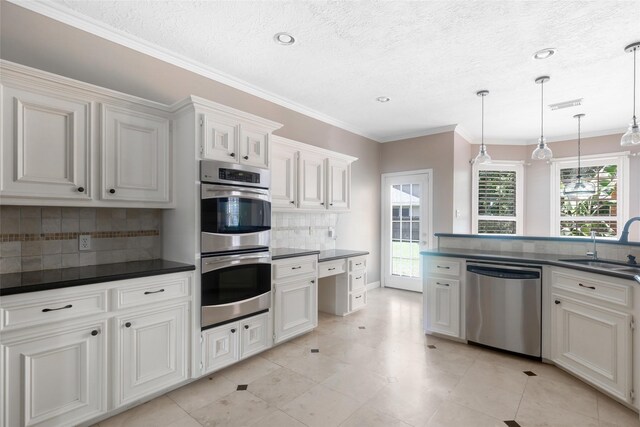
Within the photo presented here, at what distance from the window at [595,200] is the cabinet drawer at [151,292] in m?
6.48

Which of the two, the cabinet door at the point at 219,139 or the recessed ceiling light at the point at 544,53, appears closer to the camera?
the cabinet door at the point at 219,139

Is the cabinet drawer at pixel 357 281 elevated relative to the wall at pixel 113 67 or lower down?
lower down

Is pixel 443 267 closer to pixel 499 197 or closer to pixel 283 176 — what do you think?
pixel 283 176

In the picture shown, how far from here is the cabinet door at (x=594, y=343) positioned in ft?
6.96

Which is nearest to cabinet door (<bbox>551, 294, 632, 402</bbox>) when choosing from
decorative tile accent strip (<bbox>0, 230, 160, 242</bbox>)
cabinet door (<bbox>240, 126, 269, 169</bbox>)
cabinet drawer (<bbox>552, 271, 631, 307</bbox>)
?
cabinet drawer (<bbox>552, 271, 631, 307</bbox>)

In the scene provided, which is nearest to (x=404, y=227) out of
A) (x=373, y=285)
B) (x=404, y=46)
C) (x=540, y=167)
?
(x=373, y=285)

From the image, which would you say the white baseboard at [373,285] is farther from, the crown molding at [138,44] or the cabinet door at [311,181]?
the crown molding at [138,44]

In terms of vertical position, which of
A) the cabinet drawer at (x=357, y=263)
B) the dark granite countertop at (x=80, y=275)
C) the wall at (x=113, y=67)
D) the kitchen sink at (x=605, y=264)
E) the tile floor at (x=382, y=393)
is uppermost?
the wall at (x=113, y=67)

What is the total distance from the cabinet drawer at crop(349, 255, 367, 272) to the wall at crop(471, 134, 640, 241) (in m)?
3.51

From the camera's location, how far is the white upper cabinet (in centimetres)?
345

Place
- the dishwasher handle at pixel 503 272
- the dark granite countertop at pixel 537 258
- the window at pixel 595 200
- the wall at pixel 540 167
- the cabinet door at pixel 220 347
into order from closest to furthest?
the dark granite countertop at pixel 537 258, the cabinet door at pixel 220 347, the dishwasher handle at pixel 503 272, the window at pixel 595 200, the wall at pixel 540 167

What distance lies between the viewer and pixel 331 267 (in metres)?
3.78

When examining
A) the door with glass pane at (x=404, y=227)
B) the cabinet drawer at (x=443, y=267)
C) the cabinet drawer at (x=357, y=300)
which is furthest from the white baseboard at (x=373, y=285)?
the cabinet drawer at (x=443, y=267)

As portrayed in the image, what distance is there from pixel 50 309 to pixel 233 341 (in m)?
1.31
